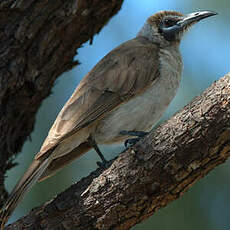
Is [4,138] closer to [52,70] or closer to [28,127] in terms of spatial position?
[28,127]

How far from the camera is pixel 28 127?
5.00 metres

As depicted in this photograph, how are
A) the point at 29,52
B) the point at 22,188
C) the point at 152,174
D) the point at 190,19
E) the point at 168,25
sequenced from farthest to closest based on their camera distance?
the point at 168,25
the point at 190,19
the point at 29,52
the point at 22,188
the point at 152,174

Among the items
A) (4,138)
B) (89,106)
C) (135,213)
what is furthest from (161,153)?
(4,138)

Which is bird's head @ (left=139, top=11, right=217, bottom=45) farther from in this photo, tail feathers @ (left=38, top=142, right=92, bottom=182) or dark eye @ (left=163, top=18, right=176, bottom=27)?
tail feathers @ (left=38, top=142, right=92, bottom=182)

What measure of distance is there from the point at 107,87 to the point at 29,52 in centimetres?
84

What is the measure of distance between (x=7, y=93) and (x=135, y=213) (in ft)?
6.17

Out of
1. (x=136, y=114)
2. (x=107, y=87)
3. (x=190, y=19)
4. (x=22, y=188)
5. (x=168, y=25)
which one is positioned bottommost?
(x=22, y=188)

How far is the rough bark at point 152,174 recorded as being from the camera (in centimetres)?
321

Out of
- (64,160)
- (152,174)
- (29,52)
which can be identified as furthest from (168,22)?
(152,174)

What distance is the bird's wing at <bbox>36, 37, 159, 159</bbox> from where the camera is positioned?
13.8ft

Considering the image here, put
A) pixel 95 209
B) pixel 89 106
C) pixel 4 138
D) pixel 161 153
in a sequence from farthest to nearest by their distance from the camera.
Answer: pixel 4 138, pixel 89 106, pixel 95 209, pixel 161 153

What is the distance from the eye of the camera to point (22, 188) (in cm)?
382

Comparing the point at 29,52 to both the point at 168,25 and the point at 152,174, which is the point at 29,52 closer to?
the point at 168,25

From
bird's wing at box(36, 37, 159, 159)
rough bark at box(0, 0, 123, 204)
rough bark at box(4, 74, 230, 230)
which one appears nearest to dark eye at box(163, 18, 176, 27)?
bird's wing at box(36, 37, 159, 159)
